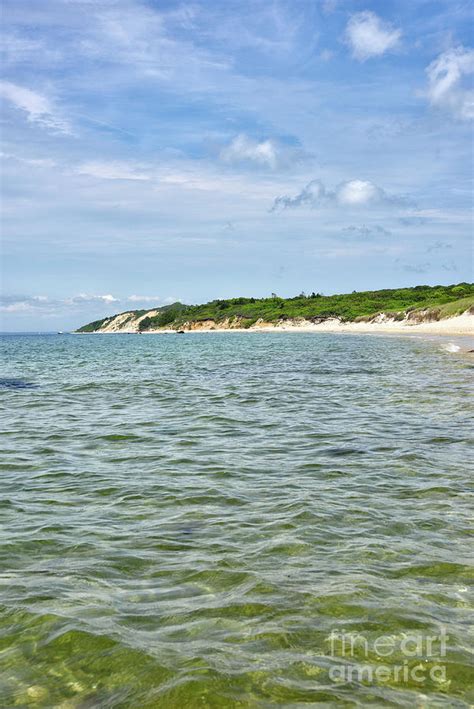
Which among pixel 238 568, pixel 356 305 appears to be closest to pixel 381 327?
pixel 356 305

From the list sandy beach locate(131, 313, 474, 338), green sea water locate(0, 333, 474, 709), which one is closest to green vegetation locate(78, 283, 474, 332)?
sandy beach locate(131, 313, 474, 338)

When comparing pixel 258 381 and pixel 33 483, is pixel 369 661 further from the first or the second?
pixel 258 381

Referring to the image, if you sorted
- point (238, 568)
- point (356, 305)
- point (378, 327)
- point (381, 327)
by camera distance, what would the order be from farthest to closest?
point (356, 305)
point (378, 327)
point (381, 327)
point (238, 568)

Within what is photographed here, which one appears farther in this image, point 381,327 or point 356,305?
point 356,305

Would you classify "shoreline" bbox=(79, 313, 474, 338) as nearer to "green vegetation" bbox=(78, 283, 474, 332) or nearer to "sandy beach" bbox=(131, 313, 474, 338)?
"sandy beach" bbox=(131, 313, 474, 338)

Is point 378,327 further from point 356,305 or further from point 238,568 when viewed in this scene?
point 238,568

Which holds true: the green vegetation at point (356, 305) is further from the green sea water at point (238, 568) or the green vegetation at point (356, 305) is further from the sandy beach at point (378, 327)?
the green sea water at point (238, 568)

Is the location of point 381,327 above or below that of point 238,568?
above

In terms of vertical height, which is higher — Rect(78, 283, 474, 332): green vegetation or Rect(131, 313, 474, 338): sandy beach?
Rect(78, 283, 474, 332): green vegetation

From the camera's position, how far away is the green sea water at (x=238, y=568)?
4508 millimetres

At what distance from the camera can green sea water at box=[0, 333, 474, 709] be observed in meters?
4.51

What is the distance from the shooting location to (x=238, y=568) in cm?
652

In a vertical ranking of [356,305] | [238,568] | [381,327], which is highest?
[356,305]

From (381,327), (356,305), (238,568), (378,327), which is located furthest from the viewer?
(356,305)
